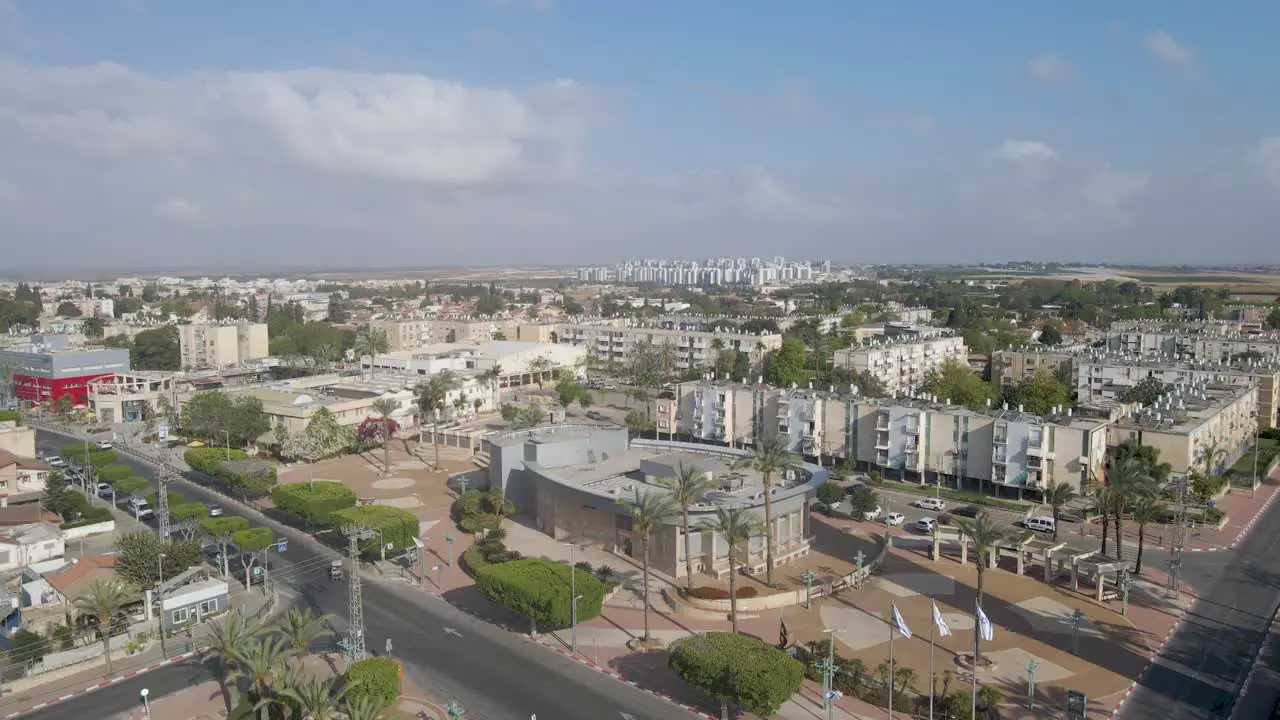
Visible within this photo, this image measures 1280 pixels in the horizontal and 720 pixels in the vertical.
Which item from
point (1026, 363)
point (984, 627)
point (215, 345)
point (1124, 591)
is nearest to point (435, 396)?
point (1124, 591)

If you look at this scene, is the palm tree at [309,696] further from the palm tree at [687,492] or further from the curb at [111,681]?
the palm tree at [687,492]

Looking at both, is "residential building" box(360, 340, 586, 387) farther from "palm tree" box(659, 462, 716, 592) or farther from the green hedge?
"palm tree" box(659, 462, 716, 592)

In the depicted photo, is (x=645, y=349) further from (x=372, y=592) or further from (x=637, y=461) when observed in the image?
(x=372, y=592)

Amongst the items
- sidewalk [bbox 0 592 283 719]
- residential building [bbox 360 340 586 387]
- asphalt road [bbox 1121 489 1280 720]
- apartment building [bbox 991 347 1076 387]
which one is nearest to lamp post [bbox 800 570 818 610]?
asphalt road [bbox 1121 489 1280 720]

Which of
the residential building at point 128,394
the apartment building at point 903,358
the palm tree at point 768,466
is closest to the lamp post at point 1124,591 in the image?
the palm tree at point 768,466

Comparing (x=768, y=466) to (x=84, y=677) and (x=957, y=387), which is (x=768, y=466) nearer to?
(x=84, y=677)

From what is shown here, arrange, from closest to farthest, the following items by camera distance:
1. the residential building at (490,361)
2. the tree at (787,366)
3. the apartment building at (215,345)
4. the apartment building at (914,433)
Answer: the apartment building at (914,433), the tree at (787,366), the residential building at (490,361), the apartment building at (215,345)
